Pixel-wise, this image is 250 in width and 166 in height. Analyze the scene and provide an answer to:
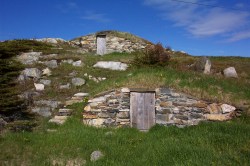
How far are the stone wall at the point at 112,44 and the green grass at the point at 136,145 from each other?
17478 mm

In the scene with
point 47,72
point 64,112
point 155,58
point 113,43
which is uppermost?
point 113,43

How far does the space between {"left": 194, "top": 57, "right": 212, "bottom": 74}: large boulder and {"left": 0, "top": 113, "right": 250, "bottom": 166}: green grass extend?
692 centimetres

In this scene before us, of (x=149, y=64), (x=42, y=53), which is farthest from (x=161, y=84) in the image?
(x=42, y=53)

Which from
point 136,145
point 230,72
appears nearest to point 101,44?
point 230,72

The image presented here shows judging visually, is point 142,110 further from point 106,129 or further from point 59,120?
point 59,120

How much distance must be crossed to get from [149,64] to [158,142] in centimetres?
892

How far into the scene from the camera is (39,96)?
1719 centimetres

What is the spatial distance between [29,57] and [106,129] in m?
11.4

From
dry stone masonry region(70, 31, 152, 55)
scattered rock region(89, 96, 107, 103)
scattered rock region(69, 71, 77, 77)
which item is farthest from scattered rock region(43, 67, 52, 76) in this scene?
dry stone masonry region(70, 31, 152, 55)

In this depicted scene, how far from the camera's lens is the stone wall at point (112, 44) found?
30.7 meters

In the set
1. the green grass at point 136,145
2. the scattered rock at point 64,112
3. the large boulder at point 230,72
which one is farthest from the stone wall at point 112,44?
the green grass at point 136,145

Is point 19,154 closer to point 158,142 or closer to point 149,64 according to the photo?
point 158,142

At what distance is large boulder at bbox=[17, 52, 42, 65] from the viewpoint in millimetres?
21766

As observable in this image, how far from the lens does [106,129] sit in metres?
14.0
